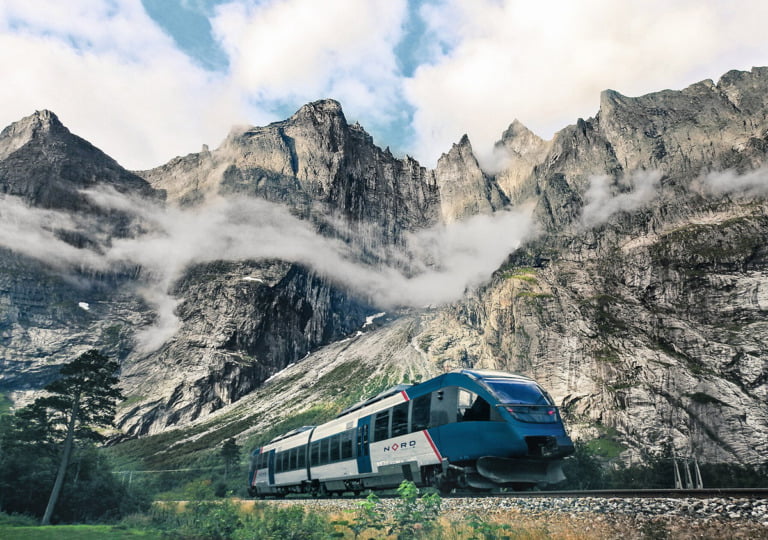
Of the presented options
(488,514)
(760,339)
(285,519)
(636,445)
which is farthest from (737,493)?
(760,339)

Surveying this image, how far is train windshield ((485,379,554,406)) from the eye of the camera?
2080cm

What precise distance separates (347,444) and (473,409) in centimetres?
1076

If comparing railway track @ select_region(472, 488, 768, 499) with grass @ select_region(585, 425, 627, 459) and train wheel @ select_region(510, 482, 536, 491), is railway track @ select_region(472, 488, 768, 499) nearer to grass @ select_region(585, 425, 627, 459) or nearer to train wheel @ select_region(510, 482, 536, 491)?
train wheel @ select_region(510, 482, 536, 491)

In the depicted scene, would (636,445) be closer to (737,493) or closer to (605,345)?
(605,345)

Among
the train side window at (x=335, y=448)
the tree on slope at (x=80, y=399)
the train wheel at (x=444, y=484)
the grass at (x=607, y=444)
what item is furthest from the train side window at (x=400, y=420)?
the grass at (x=607, y=444)

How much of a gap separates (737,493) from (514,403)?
8843mm

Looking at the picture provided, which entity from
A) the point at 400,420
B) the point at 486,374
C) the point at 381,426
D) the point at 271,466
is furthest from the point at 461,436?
the point at 271,466

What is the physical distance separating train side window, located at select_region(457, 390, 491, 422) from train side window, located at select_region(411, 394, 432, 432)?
1.86 meters

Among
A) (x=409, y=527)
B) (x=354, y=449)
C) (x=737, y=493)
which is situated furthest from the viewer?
(x=354, y=449)

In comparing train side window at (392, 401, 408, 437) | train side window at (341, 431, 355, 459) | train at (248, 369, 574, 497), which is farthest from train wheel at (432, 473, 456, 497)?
train side window at (341, 431, 355, 459)

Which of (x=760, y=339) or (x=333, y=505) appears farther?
(x=760, y=339)

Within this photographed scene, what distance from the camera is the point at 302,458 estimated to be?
34656 millimetres

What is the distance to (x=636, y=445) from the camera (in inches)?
5384

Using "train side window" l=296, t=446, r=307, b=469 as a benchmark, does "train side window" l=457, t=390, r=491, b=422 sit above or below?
above
